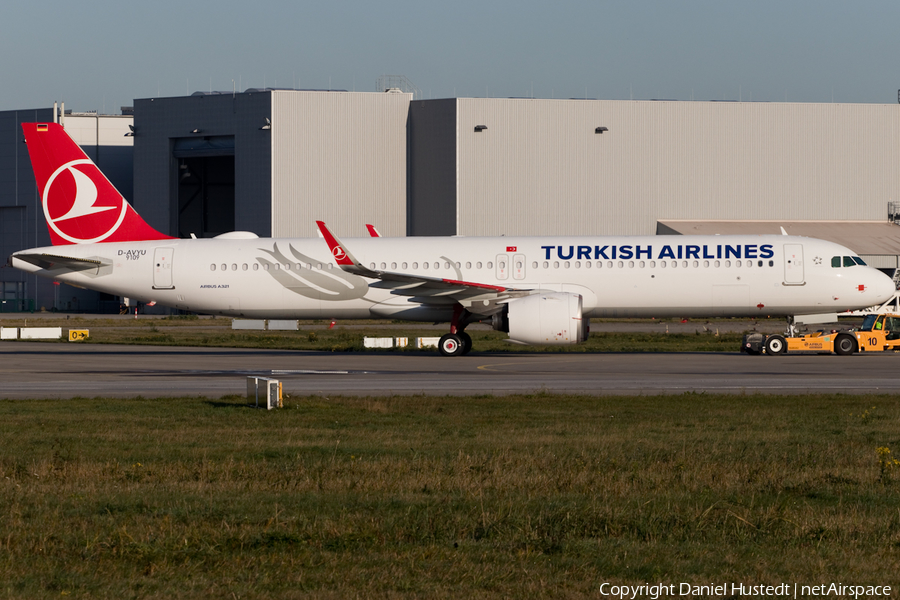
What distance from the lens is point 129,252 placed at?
128ft

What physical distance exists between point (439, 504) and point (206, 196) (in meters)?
95.1

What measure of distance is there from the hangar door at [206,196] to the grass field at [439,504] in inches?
3321

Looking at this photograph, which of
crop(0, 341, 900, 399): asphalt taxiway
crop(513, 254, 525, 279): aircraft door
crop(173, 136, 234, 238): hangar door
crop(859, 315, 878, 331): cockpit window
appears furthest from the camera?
crop(173, 136, 234, 238): hangar door

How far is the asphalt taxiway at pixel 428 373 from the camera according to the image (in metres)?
25.2

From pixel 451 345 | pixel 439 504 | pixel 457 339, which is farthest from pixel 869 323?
pixel 439 504

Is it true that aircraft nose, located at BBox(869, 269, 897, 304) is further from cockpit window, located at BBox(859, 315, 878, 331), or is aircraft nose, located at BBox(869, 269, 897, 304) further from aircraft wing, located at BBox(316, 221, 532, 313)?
aircraft wing, located at BBox(316, 221, 532, 313)

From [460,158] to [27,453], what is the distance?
69.9 metres

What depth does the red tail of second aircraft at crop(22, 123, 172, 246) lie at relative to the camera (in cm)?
3953

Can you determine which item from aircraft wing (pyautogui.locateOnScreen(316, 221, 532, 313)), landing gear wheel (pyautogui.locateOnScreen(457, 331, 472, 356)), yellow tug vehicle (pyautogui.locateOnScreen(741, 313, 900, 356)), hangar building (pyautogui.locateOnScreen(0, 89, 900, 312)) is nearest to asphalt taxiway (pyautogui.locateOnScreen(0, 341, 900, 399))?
landing gear wheel (pyautogui.locateOnScreen(457, 331, 472, 356))

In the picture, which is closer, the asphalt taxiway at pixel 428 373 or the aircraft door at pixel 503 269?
the asphalt taxiway at pixel 428 373

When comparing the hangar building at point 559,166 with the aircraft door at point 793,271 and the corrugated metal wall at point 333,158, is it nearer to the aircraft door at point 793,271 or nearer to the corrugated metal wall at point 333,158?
the corrugated metal wall at point 333,158

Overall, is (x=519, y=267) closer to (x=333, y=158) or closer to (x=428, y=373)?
(x=428, y=373)

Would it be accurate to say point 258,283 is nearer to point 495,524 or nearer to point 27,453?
point 27,453

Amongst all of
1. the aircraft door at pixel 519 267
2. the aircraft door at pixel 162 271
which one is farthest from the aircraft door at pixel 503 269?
the aircraft door at pixel 162 271
